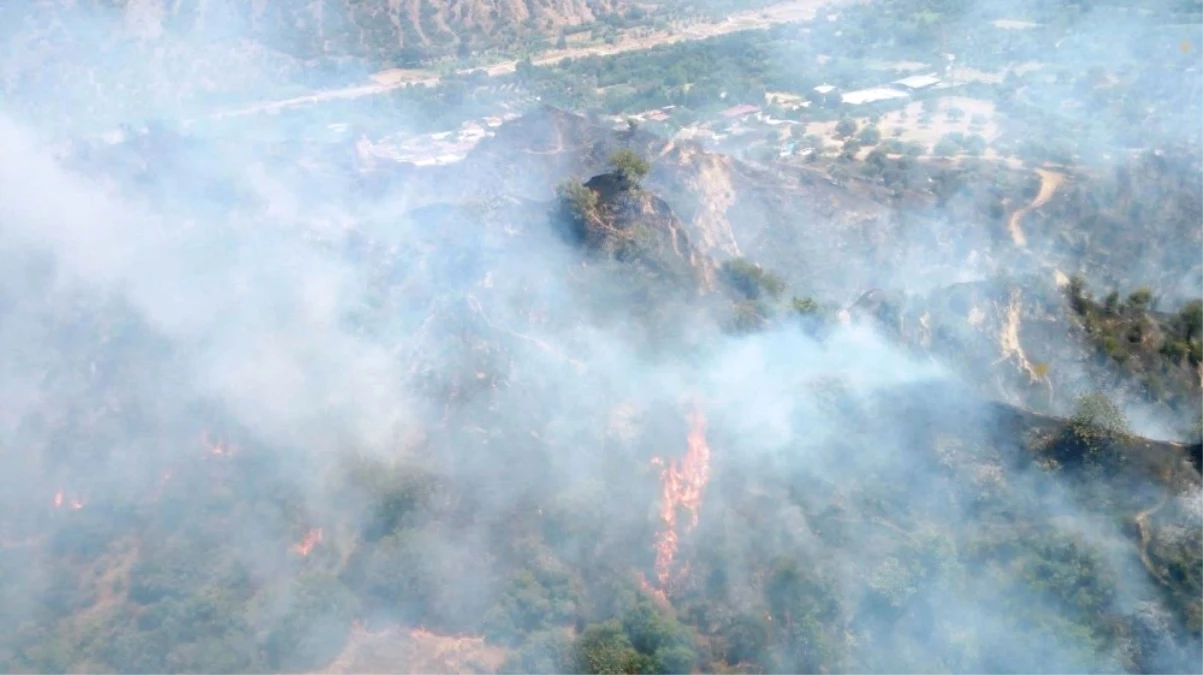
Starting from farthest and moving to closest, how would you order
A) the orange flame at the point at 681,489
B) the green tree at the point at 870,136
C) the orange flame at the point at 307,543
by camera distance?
the green tree at the point at 870,136, the orange flame at the point at 307,543, the orange flame at the point at 681,489

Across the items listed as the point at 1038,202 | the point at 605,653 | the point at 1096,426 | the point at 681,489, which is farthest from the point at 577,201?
the point at 1038,202

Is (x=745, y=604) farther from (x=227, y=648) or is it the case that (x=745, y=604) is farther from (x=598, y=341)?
(x=227, y=648)

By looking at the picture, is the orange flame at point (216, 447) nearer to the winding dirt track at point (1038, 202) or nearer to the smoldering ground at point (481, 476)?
the smoldering ground at point (481, 476)

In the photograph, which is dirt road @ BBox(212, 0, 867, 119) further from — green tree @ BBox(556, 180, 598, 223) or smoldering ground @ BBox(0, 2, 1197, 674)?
green tree @ BBox(556, 180, 598, 223)

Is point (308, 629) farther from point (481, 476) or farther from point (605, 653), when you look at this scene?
point (605, 653)

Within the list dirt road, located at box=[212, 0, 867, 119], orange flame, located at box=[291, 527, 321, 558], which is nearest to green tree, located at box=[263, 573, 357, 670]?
orange flame, located at box=[291, 527, 321, 558]

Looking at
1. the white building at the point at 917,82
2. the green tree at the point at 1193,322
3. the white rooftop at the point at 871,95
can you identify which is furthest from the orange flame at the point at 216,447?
the white building at the point at 917,82

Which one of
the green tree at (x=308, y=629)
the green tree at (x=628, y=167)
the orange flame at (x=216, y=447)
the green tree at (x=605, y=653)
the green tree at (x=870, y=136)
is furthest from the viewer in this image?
the green tree at (x=870, y=136)
